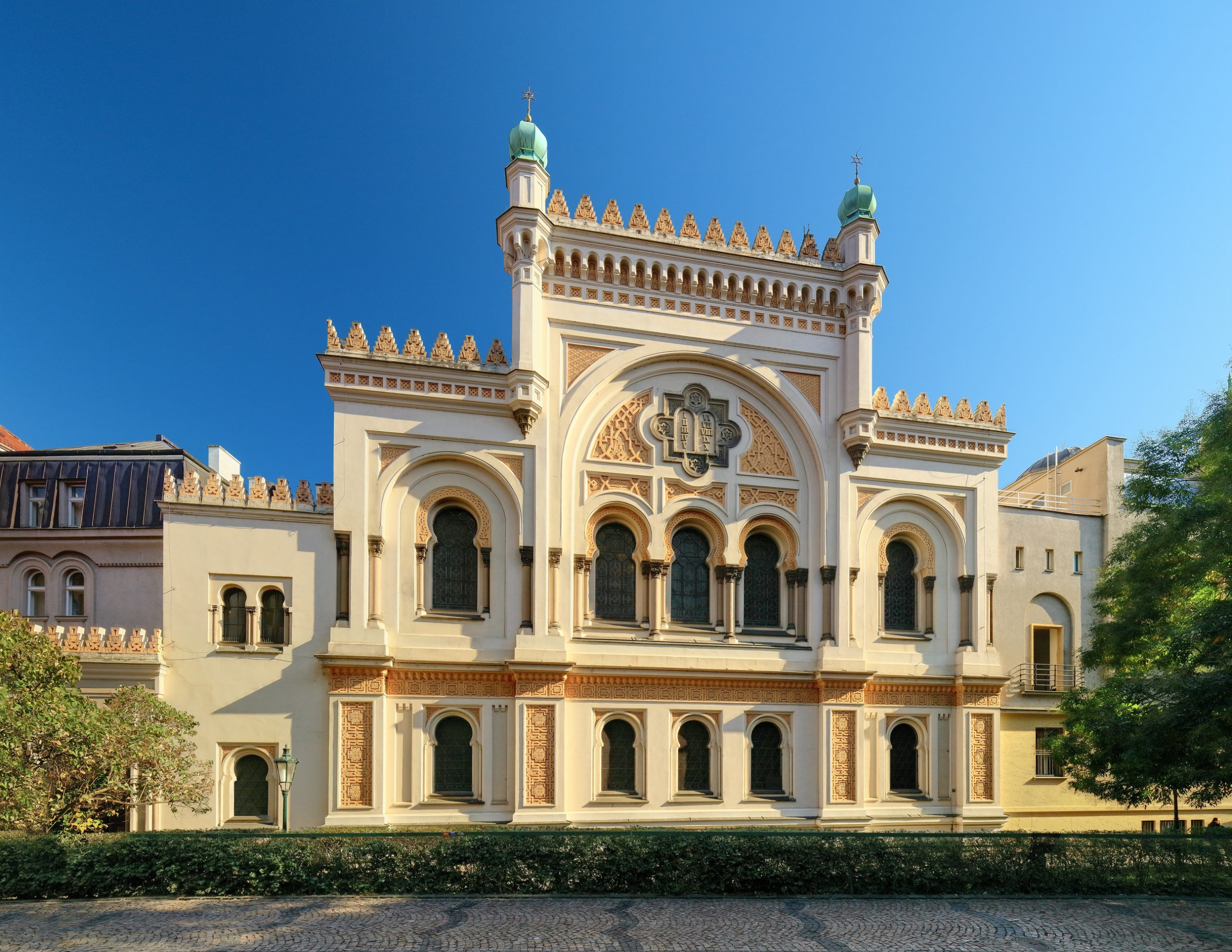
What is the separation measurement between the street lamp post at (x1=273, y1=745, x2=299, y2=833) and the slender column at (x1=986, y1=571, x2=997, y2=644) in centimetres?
1828

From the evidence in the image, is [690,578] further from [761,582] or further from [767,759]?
[767,759]

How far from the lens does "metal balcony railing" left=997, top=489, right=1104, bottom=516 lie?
2456 cm

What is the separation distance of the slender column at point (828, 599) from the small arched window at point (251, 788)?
45.6 ft

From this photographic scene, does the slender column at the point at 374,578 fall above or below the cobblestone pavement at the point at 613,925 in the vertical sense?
above

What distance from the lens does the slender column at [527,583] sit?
63.8 ft

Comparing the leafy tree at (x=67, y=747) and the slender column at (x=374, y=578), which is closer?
the leafy tree at (x=67, y=747)

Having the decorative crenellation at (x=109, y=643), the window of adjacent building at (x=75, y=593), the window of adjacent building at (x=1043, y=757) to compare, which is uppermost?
the window of adjacent building at (x=75, y=593)

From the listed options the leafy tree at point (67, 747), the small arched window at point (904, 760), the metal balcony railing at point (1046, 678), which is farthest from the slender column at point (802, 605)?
the leafy tree at point (67, 747)

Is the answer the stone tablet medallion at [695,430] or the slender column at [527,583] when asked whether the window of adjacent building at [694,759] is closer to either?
the slender column at [527,583]

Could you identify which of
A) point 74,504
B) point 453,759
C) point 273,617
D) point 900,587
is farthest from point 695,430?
point 74,504

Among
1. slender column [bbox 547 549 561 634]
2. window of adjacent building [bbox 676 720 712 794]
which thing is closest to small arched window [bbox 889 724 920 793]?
window of adjacent building [bbox 676 720 712 794]

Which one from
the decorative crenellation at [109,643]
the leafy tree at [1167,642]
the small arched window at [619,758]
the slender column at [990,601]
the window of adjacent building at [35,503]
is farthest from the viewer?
the slender column at [990,601]

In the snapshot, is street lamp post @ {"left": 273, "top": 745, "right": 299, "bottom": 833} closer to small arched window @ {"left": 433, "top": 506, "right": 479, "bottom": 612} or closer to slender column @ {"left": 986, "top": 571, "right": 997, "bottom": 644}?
small arched window @ {"left": 433, "top": 506, "right": 479, "bottom": 612}

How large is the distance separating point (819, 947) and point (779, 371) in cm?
1444
